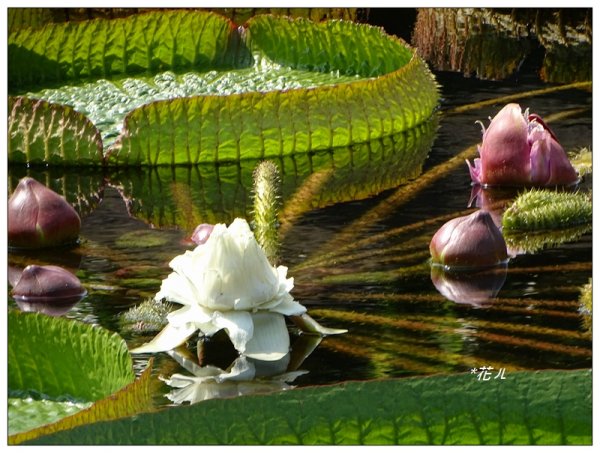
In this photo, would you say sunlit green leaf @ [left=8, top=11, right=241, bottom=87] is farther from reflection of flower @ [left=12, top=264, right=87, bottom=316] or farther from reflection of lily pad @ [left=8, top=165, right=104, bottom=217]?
reflection of flower @ [left=12, top=264, right=87, bottom=316]

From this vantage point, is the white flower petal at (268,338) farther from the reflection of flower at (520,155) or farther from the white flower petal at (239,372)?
the reflection of flower at (520,155)

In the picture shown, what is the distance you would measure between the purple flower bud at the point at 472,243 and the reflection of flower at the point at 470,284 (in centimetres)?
3

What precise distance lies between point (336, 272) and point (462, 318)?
0.42m

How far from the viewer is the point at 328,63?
17.0ft

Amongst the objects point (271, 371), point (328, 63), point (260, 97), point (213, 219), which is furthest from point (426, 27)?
point (271, 371)

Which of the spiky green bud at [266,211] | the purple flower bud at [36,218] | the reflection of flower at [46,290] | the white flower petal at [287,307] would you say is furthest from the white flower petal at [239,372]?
the purple flower bud at [36,218]

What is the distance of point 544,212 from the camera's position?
363 centimetres

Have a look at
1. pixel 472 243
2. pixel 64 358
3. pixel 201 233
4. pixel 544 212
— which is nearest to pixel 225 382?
pixel 64 358

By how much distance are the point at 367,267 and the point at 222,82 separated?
Answer: 75.0 inches

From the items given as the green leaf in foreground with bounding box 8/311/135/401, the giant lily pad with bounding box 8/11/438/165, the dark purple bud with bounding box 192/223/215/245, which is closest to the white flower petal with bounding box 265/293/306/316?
the green leaf in foreground with bounding box 8/311/135/401

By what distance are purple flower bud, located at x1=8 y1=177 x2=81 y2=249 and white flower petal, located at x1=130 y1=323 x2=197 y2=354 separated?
847 mm

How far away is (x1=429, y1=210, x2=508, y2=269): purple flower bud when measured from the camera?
130 inches

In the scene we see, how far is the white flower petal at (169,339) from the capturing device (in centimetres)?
282

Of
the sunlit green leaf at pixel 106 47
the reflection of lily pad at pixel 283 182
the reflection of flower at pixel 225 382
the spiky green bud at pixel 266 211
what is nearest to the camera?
the reflection of flower at pixel 225 382
